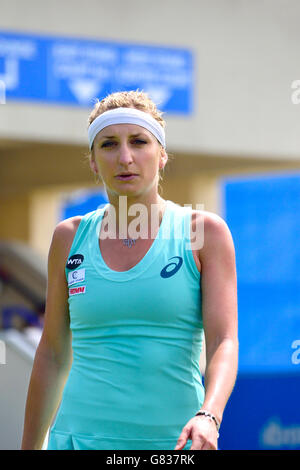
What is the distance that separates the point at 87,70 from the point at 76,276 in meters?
9.32

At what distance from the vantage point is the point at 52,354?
2.88m

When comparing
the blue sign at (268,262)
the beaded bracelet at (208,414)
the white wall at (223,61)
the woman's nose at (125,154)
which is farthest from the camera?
the blue sign at (268,262)

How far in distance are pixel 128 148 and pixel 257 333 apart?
1803cm

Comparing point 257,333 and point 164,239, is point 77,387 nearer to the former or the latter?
point 164,239

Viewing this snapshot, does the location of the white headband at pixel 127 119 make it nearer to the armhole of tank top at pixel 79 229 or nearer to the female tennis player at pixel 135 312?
the female tennis player at pixel 135 312

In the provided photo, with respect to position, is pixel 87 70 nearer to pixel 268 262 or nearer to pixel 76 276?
pixel 76 276

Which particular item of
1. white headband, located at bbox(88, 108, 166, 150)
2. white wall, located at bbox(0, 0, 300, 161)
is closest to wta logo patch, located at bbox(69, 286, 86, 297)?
white headband, located at bbox(88, 108, 166, 150)

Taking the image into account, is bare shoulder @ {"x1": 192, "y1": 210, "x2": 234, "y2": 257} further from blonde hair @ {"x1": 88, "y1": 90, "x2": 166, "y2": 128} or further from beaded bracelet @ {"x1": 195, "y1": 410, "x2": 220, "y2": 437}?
beaded bracelet @ {"x1": 195, "y1": 410, "x2": 220, "y2": 437}

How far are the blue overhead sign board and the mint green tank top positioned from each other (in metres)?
8.69

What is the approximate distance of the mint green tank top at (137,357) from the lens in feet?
8.40

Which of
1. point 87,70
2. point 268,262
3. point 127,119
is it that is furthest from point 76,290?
point 268,262

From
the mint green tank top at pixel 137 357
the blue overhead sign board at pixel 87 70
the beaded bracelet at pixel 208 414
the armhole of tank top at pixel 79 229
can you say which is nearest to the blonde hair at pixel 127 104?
the armhole of tank top at pixel 79 229

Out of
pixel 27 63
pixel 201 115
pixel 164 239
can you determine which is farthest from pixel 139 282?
pixel 201 115

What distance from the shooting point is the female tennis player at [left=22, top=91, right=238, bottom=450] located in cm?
256
